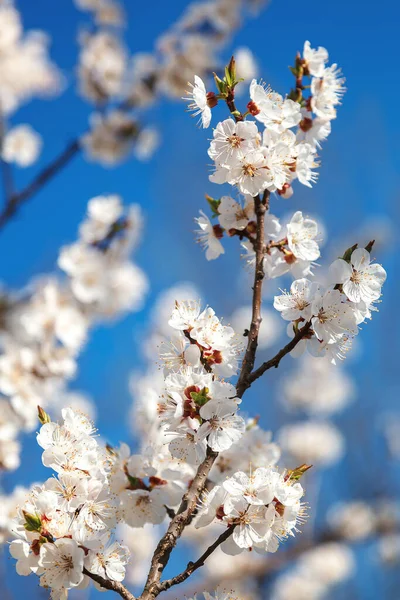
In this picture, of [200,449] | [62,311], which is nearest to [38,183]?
[62,311]

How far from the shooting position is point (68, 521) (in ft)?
4.47

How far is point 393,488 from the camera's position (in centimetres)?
775

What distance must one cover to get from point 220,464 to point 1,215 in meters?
2.24

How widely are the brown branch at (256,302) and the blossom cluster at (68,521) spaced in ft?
1.32

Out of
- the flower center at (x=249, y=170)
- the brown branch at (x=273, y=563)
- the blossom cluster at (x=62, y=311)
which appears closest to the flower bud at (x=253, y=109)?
the flower center at (x=249, y=170)

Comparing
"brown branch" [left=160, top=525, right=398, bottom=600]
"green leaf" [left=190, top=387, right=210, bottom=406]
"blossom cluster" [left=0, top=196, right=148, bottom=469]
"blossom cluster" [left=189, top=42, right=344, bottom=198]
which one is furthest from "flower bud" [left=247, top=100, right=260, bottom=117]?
"brown branch" [left=160, top=525, right=398, bottom=600]

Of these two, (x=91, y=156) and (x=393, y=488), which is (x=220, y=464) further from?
(x=393, y=488)

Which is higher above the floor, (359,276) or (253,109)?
(253,109)

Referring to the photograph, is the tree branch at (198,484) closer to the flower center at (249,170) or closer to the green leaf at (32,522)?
the flower center at (249,170)

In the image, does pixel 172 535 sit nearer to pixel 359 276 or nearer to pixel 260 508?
pixel 260 508

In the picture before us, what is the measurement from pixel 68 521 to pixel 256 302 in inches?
27.5

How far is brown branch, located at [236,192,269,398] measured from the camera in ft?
4.81

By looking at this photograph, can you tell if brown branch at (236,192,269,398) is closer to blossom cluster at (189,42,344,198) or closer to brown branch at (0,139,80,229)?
blossom cluster at (189,42,344,198)

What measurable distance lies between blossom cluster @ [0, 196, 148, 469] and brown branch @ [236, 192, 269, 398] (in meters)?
1.72
